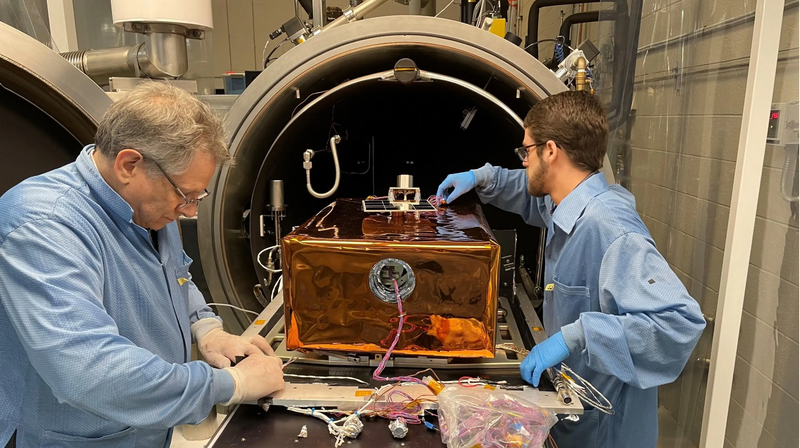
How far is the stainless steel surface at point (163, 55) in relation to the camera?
64.0 inches

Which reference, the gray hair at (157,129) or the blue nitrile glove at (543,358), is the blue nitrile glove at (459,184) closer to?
the blue nitrile glove at (543,358)

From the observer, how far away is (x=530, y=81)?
1392 mm

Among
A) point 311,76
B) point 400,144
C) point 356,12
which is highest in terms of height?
point 356,12

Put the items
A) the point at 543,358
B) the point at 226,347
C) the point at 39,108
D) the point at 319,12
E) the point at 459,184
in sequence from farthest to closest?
the point at 319,12 < the point at 459,184 < the point at 39,108 < the point at 226,347 < the point at 543,358

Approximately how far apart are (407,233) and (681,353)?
24.0 inches

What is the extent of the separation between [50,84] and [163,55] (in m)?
0.51

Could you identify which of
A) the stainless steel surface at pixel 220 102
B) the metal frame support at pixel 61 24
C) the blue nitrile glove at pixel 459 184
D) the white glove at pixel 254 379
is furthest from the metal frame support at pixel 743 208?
the metal frame support at pixel 61 24

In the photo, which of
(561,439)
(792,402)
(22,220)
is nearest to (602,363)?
(561,439)

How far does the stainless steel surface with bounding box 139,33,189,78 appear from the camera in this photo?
1.63 m

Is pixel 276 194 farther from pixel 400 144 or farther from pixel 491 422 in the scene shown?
pixel 491 422

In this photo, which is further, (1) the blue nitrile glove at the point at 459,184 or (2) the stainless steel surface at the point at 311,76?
(1) the blue nitrile glove at the point at 459,184

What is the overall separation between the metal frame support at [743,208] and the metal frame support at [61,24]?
2289 millimetres

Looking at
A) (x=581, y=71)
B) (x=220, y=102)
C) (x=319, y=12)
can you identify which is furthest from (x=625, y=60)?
(x=220, y=102)

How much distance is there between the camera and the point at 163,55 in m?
1.65
